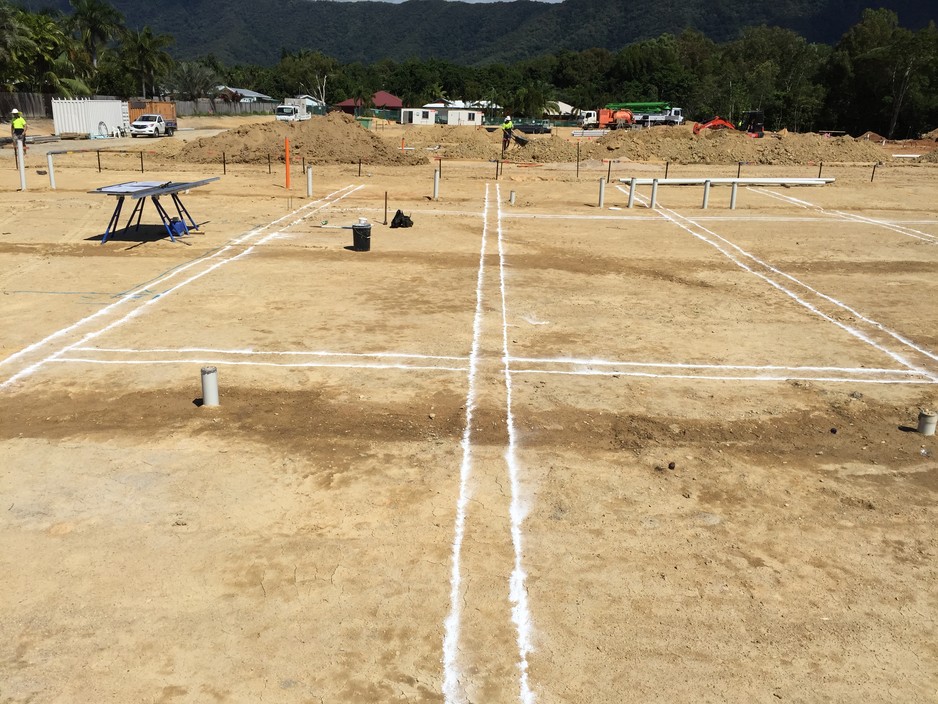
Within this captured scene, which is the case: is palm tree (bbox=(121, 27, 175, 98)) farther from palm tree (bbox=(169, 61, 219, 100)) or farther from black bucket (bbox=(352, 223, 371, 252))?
black bucket (bbox=(352, 223, 371, 252))

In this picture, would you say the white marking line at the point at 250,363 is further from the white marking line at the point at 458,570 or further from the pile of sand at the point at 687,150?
the pile of sand at the point at 687,150

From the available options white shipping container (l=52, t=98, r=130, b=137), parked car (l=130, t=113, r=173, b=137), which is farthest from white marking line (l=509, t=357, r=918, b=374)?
parked car (l=130, t=113, r=173, b=137)

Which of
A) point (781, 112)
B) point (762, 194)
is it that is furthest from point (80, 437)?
point (781, 112)

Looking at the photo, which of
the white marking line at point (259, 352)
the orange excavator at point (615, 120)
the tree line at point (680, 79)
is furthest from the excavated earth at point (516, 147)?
the white marking line at point (259, 352)

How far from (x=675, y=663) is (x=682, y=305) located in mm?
9313

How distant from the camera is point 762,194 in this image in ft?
100

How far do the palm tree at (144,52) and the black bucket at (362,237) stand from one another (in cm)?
7965

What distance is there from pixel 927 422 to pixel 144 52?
9306cm

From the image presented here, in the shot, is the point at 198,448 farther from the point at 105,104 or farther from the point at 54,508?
the point at 105,104

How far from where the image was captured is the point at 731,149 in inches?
1908

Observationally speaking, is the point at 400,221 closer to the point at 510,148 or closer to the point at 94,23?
the point at 510,148

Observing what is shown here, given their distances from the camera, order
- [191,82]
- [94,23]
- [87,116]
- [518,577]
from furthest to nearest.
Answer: [191,82] → [94,23] → [87,116] → [518,577]

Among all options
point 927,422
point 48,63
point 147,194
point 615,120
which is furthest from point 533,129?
point 927,422

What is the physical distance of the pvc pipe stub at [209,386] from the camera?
8.67 m
